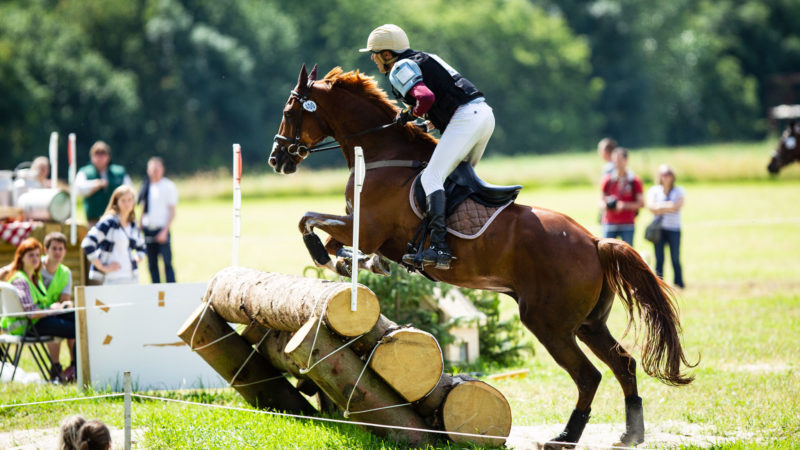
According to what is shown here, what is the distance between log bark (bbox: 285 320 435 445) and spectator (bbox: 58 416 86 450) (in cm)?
149

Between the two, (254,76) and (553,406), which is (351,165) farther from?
(254,76)

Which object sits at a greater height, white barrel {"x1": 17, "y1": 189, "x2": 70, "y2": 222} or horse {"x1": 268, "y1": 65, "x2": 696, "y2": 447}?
white barrel {"x1": 17, "y1": 189, "x2": 70, "y2": 222}

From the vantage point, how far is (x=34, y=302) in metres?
8.38

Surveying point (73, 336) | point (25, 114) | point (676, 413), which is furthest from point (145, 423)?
point (25, 114)

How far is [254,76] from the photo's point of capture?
58062mm

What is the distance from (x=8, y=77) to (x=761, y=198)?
37.3 meters

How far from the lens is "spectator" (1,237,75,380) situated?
26.8 feet

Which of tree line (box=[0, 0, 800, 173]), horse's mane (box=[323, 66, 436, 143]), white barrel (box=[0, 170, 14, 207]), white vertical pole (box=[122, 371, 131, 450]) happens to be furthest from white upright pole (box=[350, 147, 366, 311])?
tree line (box=[0, 0, 800, 173])

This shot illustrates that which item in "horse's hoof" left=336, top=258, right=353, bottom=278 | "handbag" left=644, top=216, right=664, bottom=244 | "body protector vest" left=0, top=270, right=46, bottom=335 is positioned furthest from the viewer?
"handbag" left=644, top=216, right=664, bottom=244

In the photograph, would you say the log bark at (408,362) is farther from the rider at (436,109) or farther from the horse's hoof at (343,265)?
the horse's hoof at (343,265)

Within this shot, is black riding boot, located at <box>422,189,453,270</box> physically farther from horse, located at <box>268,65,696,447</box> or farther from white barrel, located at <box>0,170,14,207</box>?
white barrel, located at <box>0,170,14,207</box>

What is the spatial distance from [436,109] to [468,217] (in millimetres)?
803

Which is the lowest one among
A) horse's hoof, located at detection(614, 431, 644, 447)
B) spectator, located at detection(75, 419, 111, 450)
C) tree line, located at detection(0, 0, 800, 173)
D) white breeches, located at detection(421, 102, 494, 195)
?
horse's hoof, located at detection(614, 431, 644, 447)

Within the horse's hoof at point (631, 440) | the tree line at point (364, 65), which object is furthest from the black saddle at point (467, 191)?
the tree line at point (364, 65)
